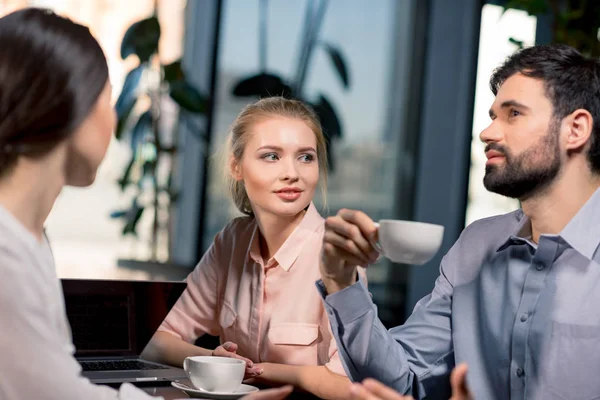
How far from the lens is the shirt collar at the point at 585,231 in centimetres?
166

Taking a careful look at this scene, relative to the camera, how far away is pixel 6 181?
1.07m

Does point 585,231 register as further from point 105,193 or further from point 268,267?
point 105,193

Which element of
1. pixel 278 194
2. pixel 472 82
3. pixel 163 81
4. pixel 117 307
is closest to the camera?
pixel 117 307

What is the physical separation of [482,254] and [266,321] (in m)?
0.58

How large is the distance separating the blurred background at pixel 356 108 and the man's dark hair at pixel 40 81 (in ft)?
12.7

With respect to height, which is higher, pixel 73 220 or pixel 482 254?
pixel 482 254

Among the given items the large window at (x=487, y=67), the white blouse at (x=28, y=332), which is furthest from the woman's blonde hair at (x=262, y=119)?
the large window at (x=487, y=67)

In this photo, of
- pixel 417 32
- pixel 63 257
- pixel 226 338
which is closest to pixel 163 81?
pixel 63 257

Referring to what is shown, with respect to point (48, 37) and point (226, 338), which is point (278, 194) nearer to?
point (226, 338)

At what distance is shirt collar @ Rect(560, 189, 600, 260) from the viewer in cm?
166

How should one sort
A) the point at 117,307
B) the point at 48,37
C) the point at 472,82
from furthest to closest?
the point at 472,82, the point at 117,307, the point at 48,37

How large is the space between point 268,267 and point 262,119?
1.31ft

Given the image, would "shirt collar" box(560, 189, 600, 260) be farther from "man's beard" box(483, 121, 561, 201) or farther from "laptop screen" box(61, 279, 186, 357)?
"laptop screen" box(61, 279, 186, 357)

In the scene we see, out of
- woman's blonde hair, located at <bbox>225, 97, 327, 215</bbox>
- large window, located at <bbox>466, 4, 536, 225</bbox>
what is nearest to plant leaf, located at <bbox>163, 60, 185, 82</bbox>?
large window, located at <bbox>466, 4, 536, 225</bbox>
